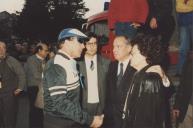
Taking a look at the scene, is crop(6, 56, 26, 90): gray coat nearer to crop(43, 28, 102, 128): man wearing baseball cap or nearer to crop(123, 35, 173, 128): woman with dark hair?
crop(43, 28, 102, 128): man wearing baseball cap

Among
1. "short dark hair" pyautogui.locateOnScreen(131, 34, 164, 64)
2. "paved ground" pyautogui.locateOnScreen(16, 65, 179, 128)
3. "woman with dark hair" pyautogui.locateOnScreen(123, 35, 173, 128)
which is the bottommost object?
"paved ground" pyautogui.locateOnScreen(16, 65, 179, 128)

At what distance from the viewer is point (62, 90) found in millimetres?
4566

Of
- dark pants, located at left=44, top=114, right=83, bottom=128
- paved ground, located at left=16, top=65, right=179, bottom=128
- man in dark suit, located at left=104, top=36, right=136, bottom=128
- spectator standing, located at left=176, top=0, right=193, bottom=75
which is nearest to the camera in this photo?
dark pants, located at left=44, top=114, right=83, bottom=128

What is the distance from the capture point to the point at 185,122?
22.7 ft

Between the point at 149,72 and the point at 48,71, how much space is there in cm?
98

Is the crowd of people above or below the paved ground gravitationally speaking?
above

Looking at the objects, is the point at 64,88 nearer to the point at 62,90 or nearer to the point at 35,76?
the point at 62,90

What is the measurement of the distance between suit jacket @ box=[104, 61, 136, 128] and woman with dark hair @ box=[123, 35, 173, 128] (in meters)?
0.63

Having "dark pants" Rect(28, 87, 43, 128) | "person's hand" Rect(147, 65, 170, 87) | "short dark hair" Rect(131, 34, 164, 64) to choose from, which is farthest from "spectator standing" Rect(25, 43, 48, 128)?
"person's hand" Rect(147, 65, 170, 87)

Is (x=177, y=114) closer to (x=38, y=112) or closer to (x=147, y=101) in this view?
(x=147, y=101)

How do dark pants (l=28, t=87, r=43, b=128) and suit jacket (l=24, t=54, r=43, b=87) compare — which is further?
suit jacket (l=24, t=54, r=43, b=87)

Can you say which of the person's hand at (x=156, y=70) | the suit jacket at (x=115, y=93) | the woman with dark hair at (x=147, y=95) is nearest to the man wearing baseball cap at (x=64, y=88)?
the woman with dark hair at (x=147, y=95)

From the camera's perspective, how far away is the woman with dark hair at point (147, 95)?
4273mm

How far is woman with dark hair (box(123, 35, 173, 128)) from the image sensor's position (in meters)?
4.27
